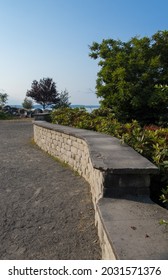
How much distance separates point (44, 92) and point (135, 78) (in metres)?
20.3

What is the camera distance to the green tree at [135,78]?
10.9m

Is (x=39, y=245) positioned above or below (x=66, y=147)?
below

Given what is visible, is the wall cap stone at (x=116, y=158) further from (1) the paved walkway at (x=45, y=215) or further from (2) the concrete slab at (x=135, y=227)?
(1) the paved walkway at (x=45, y=215)

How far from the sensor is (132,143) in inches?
209

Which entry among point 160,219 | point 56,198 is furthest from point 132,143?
point 160,219

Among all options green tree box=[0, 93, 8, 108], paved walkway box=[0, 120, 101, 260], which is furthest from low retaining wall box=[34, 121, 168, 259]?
green tree box=[0, 93, 8, 108]

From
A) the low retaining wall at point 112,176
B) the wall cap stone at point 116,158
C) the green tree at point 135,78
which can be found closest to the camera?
the low retaining wall at point 112,176

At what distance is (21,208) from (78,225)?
109cm

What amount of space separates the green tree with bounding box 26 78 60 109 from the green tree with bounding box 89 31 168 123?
18.5 m

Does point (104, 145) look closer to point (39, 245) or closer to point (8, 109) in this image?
point (39, 245)

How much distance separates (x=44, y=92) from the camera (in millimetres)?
30438

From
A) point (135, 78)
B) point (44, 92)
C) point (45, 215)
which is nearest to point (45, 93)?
point (44, 92)

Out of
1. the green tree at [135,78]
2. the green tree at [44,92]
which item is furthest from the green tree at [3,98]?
the green tree at [135,78]

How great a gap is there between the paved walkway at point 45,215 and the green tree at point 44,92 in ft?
79.2
